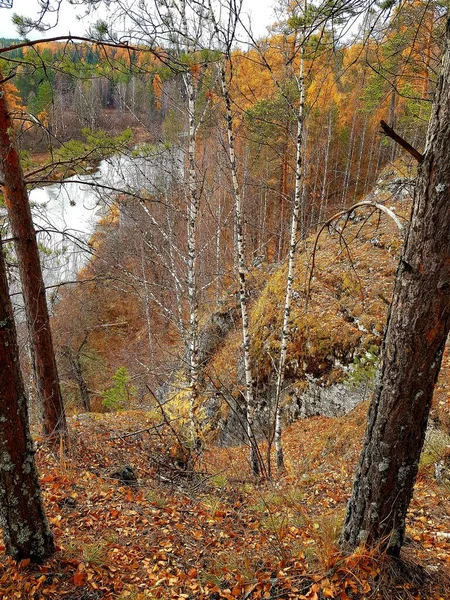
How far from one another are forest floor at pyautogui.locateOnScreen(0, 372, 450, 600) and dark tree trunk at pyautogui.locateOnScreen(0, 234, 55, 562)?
0.16 m

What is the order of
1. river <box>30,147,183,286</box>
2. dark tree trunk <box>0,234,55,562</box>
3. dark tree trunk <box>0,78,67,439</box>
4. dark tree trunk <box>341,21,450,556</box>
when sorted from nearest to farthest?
dark tree trunk <box>341,21,450,556</box>, dark tree trunk <box>0,234,55,562</box>, dark tree trunk <box>0,78,67,439</box>, river <box>30,147,183,286</box>

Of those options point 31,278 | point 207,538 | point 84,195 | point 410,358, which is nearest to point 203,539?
point 207,538

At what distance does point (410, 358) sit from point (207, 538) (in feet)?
Answer: 8.37

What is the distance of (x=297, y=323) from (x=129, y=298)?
54.0ft

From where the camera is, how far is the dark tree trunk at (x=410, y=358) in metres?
1.86

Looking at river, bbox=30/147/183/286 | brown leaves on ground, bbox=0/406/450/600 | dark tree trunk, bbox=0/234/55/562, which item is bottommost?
brown leaves on ground, bbox=0/406/450/600

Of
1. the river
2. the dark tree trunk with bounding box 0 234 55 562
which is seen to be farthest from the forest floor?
the river

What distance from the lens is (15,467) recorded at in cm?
238

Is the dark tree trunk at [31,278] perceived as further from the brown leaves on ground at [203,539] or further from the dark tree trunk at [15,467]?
the dark tree trunk at [15,467]

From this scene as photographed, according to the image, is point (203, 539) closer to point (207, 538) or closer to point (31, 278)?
→ point (207, 538)

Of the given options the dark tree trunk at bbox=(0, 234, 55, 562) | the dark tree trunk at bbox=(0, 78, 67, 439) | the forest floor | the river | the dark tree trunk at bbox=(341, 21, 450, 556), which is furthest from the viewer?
the river

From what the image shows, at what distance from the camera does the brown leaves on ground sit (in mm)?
→ 2486

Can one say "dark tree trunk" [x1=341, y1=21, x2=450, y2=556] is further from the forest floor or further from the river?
the river

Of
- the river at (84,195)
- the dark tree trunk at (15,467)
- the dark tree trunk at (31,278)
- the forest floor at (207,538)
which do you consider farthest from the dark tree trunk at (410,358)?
the dark tree trunk at (31,278)
